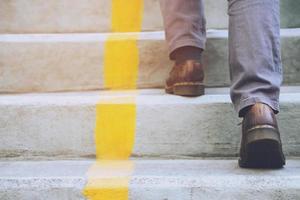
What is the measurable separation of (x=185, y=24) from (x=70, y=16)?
0.56m

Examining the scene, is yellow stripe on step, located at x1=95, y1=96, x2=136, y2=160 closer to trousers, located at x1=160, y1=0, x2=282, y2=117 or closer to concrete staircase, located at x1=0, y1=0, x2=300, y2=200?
concrete staircase, located at x1=0, y1=0, x2=300, y2=200

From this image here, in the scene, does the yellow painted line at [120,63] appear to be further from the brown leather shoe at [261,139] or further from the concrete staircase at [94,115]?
the brown leather shoe at [261,139]

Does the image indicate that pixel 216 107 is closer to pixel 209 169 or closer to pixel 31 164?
pixel 209 169

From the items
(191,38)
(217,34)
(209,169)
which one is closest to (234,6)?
(191,38)

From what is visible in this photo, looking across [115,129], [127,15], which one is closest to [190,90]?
[115,129]

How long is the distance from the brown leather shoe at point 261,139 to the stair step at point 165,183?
0.03 metres

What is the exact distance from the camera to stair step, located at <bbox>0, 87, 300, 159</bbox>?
52.8 inches

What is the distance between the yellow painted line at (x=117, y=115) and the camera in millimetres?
1123

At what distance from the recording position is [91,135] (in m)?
1.36

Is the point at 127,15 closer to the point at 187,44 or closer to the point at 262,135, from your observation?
the point at 187,44

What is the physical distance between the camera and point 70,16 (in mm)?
1840

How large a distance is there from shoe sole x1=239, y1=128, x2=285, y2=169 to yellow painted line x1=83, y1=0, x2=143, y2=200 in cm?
29

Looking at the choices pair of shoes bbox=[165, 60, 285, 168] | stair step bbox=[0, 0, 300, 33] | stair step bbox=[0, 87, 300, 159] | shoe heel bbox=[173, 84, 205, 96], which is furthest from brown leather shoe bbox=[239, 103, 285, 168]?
stair step bbox=[0, 0, 300, 33]

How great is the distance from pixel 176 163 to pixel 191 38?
391 mm
